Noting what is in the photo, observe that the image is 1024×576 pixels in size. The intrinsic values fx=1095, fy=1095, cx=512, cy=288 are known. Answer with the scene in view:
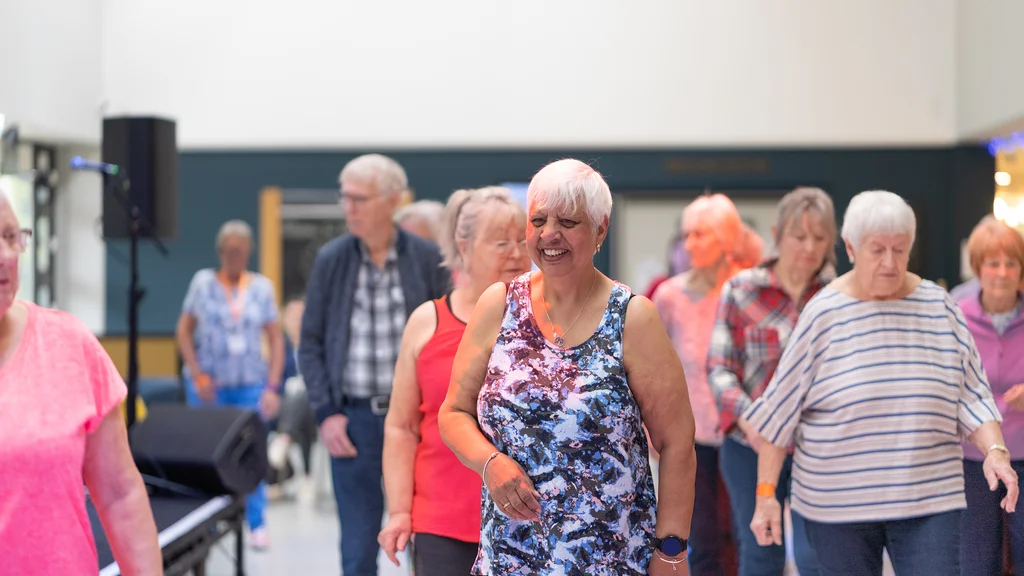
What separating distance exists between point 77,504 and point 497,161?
Answer: 8.54 m

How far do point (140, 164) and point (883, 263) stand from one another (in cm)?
429

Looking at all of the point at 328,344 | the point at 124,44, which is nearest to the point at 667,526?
the point at 328,344

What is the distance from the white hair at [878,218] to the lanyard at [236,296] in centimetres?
446

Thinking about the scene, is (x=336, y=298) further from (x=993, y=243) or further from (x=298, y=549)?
(x=298, y=549)

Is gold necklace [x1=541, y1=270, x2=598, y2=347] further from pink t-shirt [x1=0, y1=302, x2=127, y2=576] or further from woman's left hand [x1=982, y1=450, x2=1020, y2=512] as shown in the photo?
woman's left hand [x1=982, y1=450, x2=1020, y2=512]

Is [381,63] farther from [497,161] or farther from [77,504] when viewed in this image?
[77,504]

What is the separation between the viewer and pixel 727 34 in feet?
33.7

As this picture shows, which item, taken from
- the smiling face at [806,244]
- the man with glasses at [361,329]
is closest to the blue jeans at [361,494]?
the man with glasses at [361,329]

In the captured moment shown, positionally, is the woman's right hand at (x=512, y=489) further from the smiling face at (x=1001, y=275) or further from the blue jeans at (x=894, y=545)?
the smiling face at (x=1001, y=275)

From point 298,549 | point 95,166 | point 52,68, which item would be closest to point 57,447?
point 95,166

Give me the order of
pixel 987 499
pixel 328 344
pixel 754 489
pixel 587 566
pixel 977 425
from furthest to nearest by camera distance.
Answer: pixel 328 344 < pixel 754 489 < pixel 987 499 < pixel 977 425 < pixel 587 566

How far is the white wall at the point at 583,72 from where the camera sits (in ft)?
33.6

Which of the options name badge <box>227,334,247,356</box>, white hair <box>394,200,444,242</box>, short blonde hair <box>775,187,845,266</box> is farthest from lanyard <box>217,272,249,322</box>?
short blonde hair <box>775,187,845,266</box>

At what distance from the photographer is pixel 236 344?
252 inches
